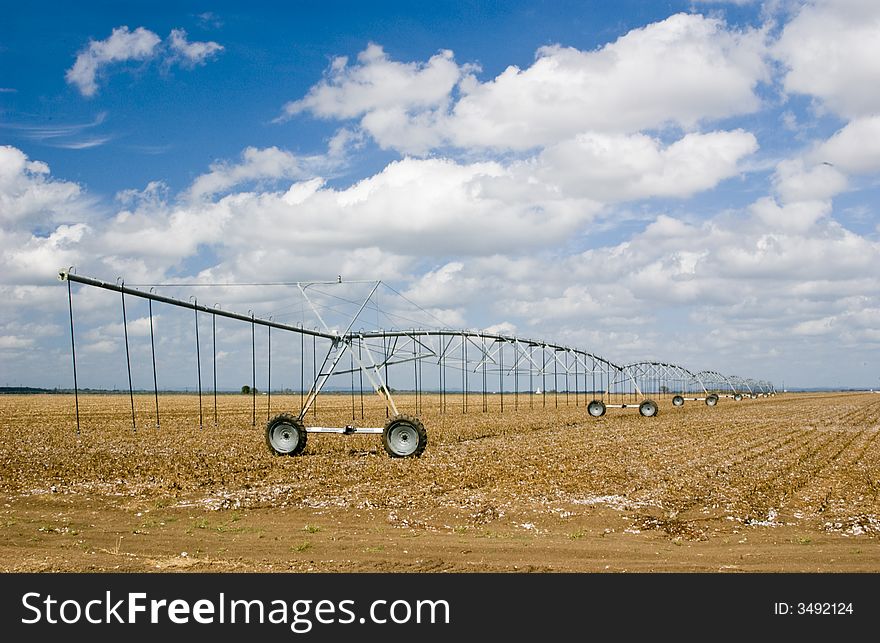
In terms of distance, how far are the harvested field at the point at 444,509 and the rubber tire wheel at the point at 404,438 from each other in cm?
60

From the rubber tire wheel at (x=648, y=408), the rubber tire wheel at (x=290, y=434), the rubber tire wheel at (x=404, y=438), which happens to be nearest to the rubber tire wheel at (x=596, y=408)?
the rubber tire wheel at (x=648, y=408)

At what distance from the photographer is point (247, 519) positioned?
13578 mm

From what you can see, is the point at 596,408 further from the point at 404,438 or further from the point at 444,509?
the point at 444,509

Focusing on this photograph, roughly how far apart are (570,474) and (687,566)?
9057mm

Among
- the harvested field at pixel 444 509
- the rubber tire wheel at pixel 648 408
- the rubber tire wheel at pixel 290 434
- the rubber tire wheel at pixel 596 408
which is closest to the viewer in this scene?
the harvested field at pixel 444 509

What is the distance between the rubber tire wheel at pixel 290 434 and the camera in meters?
23.8

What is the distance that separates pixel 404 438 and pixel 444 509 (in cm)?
856

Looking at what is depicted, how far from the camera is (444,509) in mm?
14289

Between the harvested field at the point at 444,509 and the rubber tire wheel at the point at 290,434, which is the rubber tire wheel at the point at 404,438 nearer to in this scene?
the harvested field at the point at 444,509

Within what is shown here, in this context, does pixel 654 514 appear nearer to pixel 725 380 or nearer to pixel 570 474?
pixel 570 474

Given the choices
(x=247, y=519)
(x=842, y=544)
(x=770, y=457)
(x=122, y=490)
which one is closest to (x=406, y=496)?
(x=247, y=519)

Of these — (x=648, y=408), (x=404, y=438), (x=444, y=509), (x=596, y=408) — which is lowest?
(x=648, y=408)

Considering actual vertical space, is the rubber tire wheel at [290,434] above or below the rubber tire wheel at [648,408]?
above

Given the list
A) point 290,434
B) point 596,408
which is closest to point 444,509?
point 290,434
